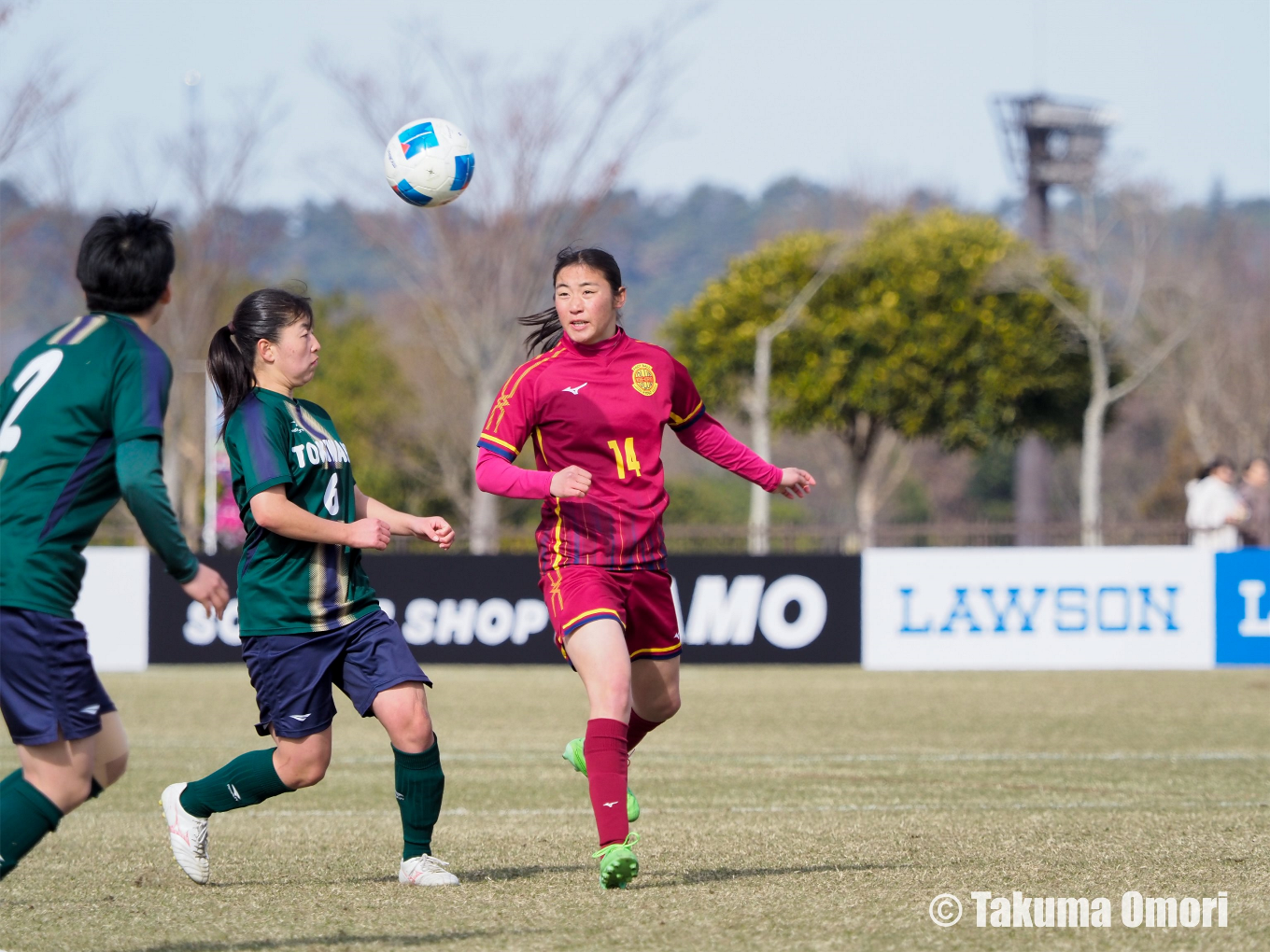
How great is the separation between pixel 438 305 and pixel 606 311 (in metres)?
27.0

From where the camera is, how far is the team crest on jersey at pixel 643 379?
5684mm

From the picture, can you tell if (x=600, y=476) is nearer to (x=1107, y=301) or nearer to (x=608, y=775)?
(x=608, y=775)

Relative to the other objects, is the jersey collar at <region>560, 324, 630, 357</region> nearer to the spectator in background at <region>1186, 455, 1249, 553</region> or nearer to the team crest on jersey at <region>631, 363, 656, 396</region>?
the team crest on jersey at <region>631, 363, 656, 396</region>

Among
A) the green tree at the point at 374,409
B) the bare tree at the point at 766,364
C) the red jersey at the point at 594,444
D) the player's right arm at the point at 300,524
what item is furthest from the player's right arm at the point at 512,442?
the green tree at the point at 374,409

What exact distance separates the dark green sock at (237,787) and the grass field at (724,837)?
280 millimetres

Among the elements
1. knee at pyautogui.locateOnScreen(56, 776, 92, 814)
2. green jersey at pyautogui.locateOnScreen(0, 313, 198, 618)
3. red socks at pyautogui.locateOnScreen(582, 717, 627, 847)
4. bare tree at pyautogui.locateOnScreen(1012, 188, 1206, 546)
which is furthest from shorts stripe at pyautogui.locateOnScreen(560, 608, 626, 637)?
bare tree at pyautogui.locateOnScreen(1012, 188, 1206, 546)

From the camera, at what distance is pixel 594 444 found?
560cm

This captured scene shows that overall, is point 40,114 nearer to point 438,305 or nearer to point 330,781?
point 438,305

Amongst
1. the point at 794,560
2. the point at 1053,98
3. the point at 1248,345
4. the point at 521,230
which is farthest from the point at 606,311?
the point at 1248,345

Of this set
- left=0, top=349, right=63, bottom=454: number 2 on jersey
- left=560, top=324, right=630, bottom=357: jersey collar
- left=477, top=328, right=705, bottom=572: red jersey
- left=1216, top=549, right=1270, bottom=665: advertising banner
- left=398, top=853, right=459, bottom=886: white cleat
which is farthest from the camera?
left=1216, top=549, right=1270, bottom=665: advertising banner

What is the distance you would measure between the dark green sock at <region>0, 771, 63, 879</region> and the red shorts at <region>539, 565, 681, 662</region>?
1.84 m

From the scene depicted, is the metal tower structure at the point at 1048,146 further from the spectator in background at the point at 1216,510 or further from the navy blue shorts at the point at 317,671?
the navy blue shorts at the point at 317,671

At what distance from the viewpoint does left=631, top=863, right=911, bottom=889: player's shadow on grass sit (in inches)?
209

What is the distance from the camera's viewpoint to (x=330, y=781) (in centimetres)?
920
